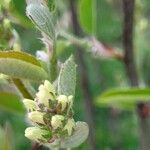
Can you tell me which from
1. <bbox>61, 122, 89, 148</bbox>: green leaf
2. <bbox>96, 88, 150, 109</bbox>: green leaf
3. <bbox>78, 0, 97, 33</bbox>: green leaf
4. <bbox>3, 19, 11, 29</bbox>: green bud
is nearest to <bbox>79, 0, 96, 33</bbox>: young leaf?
<bbox>78, 0, 97, 33</bbox>: green leaf

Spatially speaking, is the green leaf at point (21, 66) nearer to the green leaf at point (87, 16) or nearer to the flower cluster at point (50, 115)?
the flower cluster at point (50, 115)

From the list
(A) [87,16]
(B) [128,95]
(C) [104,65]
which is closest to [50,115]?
(B) [128,95]

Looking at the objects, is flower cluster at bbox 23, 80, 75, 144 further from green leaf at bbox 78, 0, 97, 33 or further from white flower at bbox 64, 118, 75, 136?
green leaf at bbox 78, 0, 97, 33

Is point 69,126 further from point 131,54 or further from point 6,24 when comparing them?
point 131,54

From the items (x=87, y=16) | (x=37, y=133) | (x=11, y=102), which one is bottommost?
(x=37, y=133)

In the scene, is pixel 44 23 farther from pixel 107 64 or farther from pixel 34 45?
pixel 107 64
